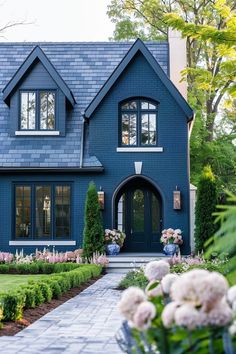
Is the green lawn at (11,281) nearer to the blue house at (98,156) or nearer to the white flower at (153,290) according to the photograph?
the blue house at (98,156)

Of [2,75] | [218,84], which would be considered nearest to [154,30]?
[2,75]

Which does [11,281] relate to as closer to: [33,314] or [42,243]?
[33,314]

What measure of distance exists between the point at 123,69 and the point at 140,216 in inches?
181

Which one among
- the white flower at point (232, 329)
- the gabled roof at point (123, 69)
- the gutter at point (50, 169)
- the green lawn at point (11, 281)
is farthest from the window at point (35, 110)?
the white flower at point (232, 329)

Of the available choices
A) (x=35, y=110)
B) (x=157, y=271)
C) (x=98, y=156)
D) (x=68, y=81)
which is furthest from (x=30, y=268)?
(x=157, y=271)

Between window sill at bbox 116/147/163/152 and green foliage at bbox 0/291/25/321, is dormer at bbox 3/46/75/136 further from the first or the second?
green foliage at bbox 0/291/25/321

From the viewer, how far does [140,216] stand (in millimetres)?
20234

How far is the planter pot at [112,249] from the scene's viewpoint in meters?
18.6

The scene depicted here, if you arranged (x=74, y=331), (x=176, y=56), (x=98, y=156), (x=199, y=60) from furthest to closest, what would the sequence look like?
(x=199, y=60) → (x=176, y=56) → (x=98, y=156) → (x=74, y=331)

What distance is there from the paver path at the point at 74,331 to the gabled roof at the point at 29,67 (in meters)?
9.79

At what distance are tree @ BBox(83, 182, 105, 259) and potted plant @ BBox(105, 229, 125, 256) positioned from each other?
402mm

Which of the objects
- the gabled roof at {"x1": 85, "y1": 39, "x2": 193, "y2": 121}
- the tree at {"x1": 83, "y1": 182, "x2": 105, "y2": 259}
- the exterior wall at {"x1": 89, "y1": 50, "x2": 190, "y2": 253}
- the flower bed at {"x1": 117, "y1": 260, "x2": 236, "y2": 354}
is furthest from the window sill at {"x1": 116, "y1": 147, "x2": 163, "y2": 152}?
the flower bed at {"x1": 117, "y1": 260, "x2": 236, "y2": 354}

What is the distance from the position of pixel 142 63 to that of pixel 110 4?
39.3 feet

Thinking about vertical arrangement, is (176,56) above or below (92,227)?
above
